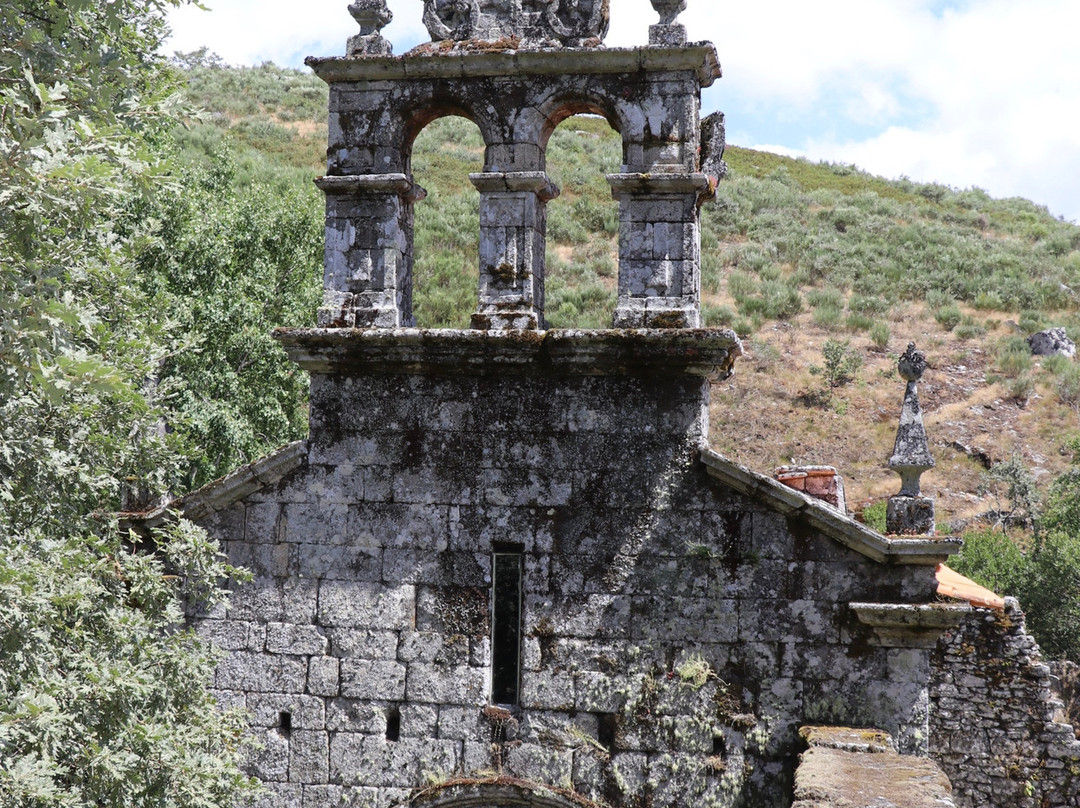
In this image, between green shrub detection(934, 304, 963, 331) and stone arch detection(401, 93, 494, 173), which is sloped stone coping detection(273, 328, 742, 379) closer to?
stone arch detection(401, 93, 494, 173)

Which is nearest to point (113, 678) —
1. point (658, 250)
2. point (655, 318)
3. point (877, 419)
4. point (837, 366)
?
point (655, 318)

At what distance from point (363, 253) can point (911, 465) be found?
4.01 metres

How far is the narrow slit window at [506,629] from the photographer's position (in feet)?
24.1

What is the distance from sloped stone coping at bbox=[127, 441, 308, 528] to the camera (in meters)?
7.46

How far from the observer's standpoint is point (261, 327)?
15.0 m

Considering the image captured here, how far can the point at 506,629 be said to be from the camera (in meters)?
7.44

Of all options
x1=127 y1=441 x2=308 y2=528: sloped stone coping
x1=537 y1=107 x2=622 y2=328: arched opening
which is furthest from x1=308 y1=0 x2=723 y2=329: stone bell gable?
x1=537 y1=107 x2=622 y2=328: arched opening

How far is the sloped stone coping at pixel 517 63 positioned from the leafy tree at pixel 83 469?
50.6 inches

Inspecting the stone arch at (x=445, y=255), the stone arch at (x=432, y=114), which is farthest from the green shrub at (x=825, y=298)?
the stone arch at (x=432, y=114)

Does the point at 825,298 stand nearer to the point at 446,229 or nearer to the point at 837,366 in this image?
the point at 837,366

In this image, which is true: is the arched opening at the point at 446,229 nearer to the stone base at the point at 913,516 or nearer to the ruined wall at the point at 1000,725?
the ruined wall at the point at 1000,725

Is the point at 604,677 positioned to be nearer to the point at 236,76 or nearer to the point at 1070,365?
the point at 1070,365

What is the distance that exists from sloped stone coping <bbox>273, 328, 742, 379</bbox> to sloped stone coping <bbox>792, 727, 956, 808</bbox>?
2.39 meters

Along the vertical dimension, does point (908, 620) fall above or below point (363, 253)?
below
